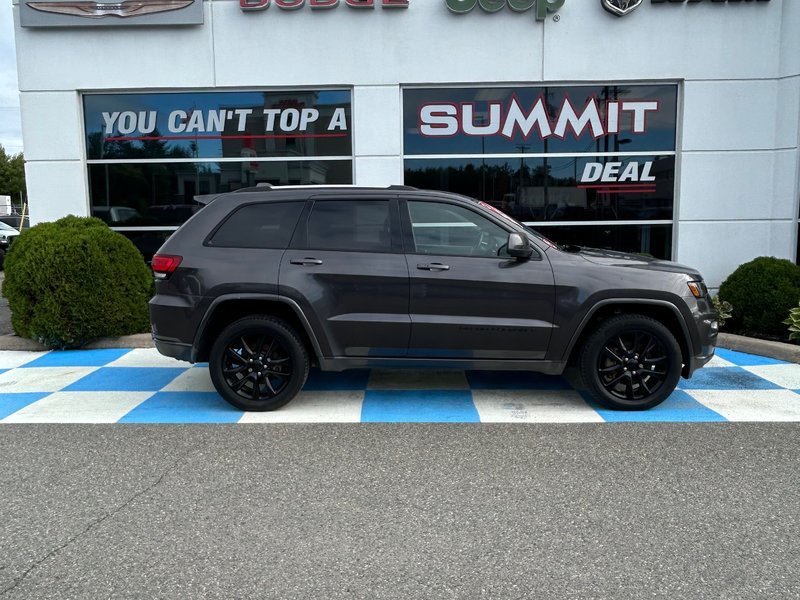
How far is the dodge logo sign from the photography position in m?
9.22

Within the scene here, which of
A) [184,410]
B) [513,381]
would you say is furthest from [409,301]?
[184,410]

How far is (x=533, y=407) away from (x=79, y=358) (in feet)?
17.4

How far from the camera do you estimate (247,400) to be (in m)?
5.68

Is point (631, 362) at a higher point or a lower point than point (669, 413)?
higher

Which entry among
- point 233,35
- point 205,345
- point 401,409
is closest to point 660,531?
point 401,409

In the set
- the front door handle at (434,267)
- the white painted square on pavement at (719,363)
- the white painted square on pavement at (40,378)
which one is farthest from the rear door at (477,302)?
the white painted square on pavement at (40,378)

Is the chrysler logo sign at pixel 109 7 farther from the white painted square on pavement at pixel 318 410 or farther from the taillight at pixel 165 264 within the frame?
the white painted square on pavement at pixel 318 410

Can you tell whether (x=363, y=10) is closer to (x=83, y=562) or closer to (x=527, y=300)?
(x=527, y=300)

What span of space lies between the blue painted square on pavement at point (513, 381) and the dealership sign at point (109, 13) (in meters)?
6.48

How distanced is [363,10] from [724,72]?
512 cm

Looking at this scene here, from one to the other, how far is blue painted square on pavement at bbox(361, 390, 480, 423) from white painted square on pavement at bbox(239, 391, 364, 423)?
0.10 metres

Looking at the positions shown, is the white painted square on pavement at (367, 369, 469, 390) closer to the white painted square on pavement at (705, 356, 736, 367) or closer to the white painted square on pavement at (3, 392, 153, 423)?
the white painted square on pavement at (3, 392, 153, 423)

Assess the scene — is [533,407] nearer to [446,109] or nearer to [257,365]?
[257,365]

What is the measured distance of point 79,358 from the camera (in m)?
7.88
